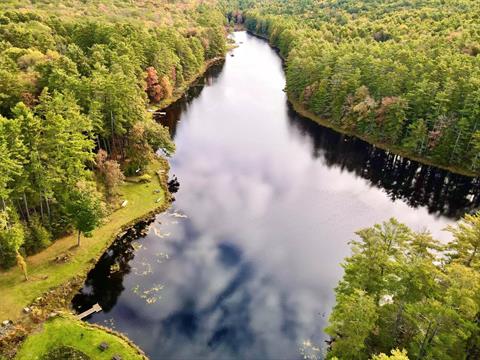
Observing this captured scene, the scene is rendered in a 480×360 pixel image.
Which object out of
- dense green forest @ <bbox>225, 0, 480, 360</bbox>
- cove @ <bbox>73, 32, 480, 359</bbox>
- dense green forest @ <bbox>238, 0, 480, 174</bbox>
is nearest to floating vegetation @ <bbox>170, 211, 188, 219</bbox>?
cove @ <bbox>73, 32, 480, 359</bbox>

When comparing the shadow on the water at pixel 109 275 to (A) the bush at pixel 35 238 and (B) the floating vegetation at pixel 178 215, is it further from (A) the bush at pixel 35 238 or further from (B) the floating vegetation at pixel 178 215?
(A) the bush at pixel 35 238

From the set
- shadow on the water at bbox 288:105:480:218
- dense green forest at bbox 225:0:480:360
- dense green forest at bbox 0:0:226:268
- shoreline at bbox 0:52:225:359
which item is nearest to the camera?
dense green forest at bbox 225:0:480:360

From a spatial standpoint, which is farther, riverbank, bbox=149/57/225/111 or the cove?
riverbank, bbox=149/57/225/111

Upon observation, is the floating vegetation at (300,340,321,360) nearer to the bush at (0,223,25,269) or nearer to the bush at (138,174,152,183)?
the bush at (0,223,25,269)

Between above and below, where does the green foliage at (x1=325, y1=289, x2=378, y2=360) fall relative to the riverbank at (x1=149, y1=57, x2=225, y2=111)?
above

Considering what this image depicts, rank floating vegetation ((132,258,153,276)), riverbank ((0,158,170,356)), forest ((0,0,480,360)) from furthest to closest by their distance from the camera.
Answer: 1. floating vegetation ((132,258,153,276))
2. riverbank ((0,158,170,356))
3. forest ((0,0,480,360))

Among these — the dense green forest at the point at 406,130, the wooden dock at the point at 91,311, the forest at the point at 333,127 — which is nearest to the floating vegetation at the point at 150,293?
the wooden dock at the point at 91,311

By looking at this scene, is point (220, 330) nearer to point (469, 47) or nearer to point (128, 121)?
point (128, 121)
